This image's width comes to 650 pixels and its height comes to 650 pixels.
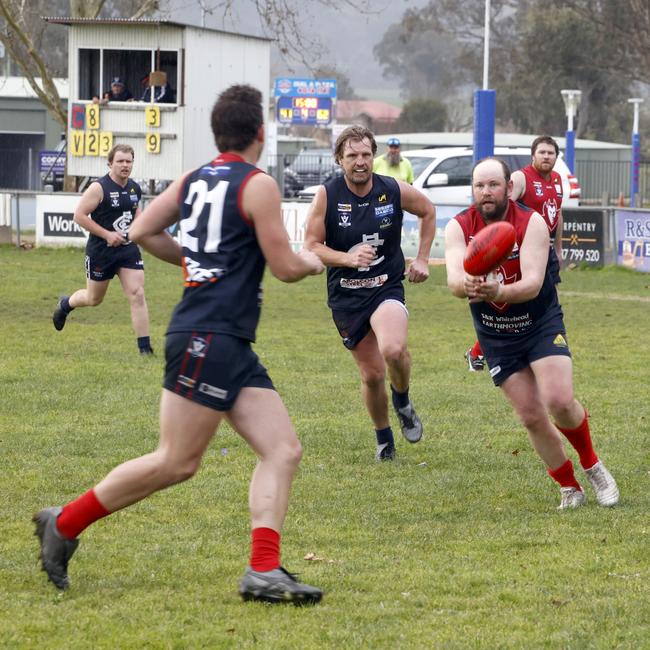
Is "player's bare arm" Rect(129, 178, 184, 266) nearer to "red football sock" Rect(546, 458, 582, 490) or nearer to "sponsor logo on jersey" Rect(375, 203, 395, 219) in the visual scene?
"red football sock" Rect(546, 458, 582, 490)

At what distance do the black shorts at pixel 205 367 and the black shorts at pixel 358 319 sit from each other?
3.06 m

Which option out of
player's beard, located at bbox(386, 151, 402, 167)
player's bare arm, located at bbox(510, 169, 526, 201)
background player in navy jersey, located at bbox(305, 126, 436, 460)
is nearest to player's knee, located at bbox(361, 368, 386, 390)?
background player in navy jersey, located at bbox(305, 126, 436, 460)

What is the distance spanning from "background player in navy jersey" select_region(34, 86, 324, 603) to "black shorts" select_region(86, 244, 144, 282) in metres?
7.12

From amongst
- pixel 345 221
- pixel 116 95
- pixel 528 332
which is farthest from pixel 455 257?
pixel 116 95

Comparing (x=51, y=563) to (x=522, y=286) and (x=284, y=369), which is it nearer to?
(x=522, y=286)

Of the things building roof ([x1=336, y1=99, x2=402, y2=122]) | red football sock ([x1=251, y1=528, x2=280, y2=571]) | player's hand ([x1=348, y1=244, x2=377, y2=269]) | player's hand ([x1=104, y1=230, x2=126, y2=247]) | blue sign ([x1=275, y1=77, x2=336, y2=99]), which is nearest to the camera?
red football sock ([x1=251, y1=528, x2=280, y2=571])

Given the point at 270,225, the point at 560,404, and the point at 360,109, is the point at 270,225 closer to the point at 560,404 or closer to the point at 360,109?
the point at 560,404

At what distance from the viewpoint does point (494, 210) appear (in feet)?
22.2

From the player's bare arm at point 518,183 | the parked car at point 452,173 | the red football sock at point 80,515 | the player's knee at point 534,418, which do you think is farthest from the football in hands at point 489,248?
the parked car at point 452,173

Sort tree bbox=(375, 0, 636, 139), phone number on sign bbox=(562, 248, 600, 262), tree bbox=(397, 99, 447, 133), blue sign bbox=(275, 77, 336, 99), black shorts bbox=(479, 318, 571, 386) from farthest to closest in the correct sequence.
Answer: tree bbox=(397, 99, 447, 133) < tree bbox=(375, 0, 636, 139) < blue sign bbox=(275, 77, 336, 99) < phone number on sign bbox=(562, 248, 600, 262) < black shorts bbox=(479, 318, 571, 386)

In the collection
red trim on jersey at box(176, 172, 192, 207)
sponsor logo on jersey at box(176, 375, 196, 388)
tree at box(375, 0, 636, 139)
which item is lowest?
sponsor logo on jersey at box(176, 375, 196, 388)

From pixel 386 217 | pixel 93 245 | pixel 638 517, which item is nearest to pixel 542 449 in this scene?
pixel 638 517

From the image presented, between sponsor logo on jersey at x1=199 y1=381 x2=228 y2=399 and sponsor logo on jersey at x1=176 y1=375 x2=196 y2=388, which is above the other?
sponsor logo on jersey at x1=176 y1=375 x2=196 y2=388

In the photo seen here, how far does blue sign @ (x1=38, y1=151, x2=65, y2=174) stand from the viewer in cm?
4214
